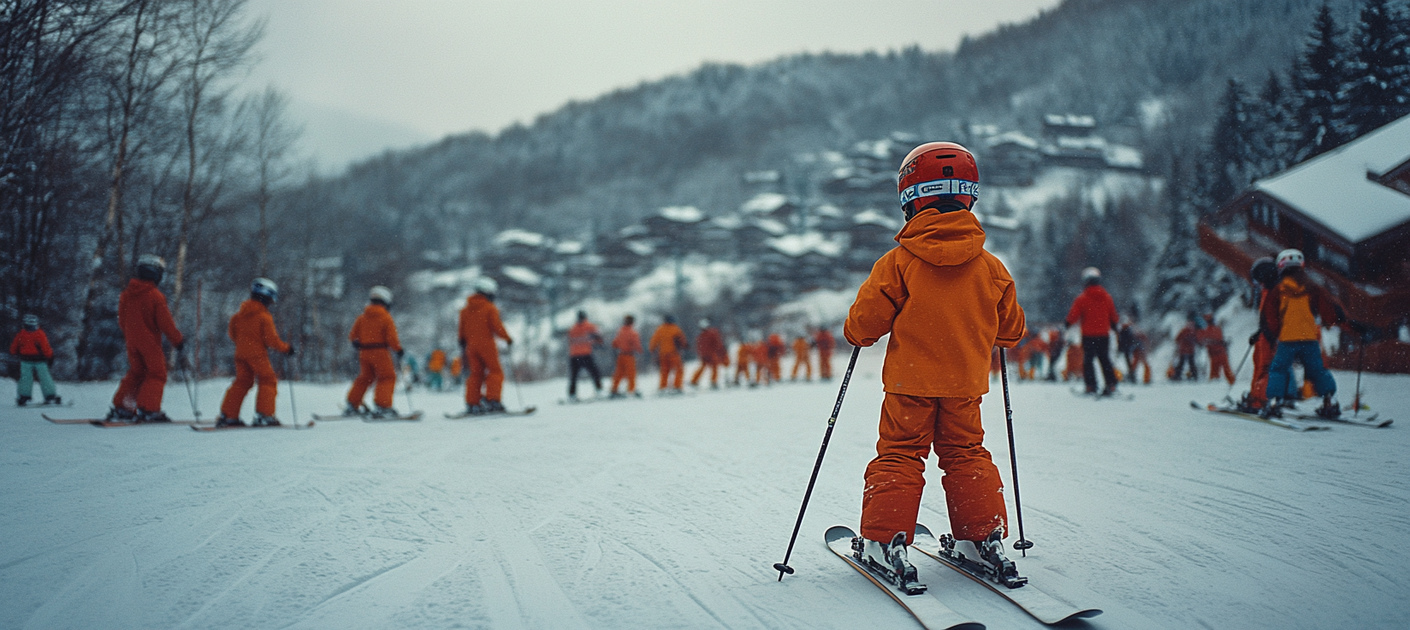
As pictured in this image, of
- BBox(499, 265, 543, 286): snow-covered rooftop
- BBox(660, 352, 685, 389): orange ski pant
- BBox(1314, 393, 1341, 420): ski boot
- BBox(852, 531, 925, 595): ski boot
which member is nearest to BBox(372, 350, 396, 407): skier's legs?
BBox(660, 352, 685, 389): orange ski pant

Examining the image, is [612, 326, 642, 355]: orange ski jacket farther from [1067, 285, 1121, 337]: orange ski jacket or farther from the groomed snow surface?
[1067, 285, 1121, 337]: orange ski jacket

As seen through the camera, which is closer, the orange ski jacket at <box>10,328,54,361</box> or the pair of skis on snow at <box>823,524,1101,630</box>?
the pair of skis on snow at <box>823,524,1101,630</box>

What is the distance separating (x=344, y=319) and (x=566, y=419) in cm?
2891

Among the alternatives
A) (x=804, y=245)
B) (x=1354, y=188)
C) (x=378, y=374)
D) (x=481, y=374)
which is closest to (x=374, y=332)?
(x=378, y=374)

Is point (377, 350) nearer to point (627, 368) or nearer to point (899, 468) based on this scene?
point (627, 368)

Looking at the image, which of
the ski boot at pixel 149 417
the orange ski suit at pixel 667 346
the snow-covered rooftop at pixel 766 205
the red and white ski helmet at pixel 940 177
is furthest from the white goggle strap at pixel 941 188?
the snow-covered rooftop at pixel 766 205

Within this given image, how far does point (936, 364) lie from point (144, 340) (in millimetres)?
8008

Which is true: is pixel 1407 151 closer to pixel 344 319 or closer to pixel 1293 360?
pixel 1293 360

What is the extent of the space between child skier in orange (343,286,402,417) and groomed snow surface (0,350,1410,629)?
270 cm

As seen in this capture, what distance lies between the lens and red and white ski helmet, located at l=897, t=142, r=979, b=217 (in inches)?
97.3

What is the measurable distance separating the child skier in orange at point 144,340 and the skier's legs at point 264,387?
74 centimetres

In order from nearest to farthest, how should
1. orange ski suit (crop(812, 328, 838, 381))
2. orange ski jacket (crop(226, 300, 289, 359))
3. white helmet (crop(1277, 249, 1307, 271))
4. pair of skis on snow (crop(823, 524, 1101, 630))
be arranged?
pair of skis on snow (crop(823, 524, 1101, 630)), white helmet (crop(1277, 249, 1307, 271)), orange ski jacket (crop(226, 300, 289, 359)), orange ski suit (crop(812, 328, 838, 381))

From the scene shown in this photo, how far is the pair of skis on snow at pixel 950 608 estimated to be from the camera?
2.00 m

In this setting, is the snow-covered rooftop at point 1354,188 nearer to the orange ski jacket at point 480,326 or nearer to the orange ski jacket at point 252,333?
the orange ski jacket at point 480,326
